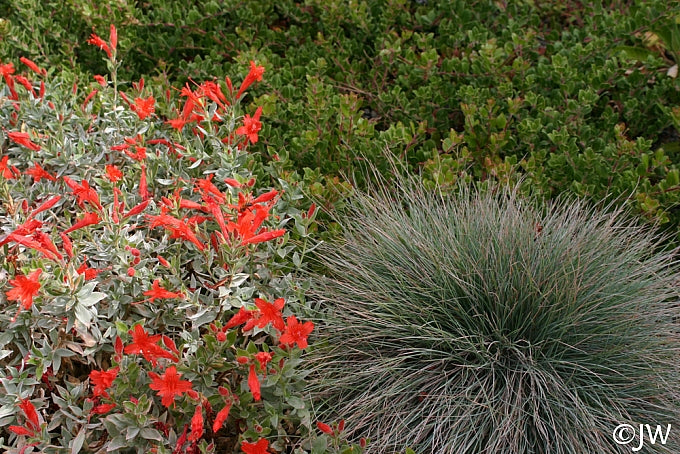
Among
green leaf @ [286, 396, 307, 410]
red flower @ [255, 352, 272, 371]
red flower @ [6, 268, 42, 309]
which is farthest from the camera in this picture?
green leaf @ [286, 396, 307, 410]

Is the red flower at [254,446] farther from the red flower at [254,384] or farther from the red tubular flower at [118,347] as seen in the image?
the red tubular flower at [118,347]

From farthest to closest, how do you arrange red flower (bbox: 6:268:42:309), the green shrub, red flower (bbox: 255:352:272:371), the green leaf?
the green shrub
the green leaf
red flower (bbox: 255:352:272:371)
red flower (bbox: 6:268:42:309)

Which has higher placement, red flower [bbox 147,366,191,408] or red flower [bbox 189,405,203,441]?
red flower [bbox 147,366,191,408]

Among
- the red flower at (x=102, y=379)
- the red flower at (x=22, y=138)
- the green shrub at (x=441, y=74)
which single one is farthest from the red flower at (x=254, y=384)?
the red flower at (x=22, y=138)

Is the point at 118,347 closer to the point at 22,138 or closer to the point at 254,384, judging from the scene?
the point at 254,384

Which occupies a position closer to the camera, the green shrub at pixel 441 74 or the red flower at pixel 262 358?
the red flower at pixel 262 358

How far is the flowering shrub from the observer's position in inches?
75.2

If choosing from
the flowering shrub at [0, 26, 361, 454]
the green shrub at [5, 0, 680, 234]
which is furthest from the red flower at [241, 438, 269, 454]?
the green shrub at [5, 0, 680, 234]

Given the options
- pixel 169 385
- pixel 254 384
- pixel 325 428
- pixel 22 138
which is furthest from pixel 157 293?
pixel 22 138

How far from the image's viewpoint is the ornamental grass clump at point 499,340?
2035mm

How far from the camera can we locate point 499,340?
2.17m

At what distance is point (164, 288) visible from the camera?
A: 2076mm

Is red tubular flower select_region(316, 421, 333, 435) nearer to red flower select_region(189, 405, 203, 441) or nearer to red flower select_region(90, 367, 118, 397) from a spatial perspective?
red flower select_region(189, 405, 203, 441)

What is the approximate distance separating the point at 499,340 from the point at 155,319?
1085 mm
